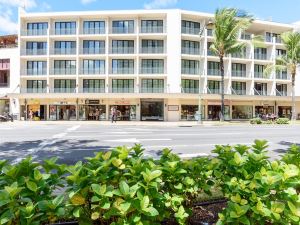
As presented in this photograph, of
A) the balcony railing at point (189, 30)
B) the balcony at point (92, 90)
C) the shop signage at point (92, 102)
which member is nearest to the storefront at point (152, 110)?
the balcony at point (92, 90)

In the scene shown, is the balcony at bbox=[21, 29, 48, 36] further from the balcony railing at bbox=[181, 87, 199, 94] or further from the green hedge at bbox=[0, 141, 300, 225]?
the green hedge at bbox=[0, 141, 300, 225]

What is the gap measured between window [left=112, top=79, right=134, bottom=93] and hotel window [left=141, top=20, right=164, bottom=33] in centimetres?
786

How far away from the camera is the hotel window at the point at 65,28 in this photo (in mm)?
43250

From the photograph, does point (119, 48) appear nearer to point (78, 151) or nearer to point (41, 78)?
point (41, 78)

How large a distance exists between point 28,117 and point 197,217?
43294mm

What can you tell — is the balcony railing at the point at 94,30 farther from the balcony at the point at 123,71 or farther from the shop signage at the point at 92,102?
the shop signage at the point at 92,102

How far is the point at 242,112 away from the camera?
152 ft

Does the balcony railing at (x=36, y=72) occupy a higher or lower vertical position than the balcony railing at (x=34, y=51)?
lower

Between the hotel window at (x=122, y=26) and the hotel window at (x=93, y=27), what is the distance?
1.76 metres

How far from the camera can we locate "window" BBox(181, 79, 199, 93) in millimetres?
42750

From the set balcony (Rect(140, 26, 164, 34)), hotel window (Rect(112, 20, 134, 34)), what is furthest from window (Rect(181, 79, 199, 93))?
hotel window (Rect(112, 20, 134, 34))

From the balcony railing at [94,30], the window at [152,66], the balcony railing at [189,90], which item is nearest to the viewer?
the balcony railing at [189,90]

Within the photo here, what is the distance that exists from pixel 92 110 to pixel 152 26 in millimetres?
15471

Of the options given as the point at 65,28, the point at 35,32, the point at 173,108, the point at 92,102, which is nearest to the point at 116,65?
the point at 92,102
